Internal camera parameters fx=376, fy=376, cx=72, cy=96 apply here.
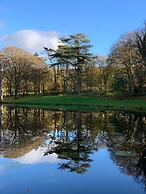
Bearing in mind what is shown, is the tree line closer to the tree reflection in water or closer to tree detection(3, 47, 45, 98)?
tree detection(3, 47, 45, 98)

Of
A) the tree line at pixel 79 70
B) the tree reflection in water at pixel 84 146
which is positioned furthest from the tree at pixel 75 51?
the tree reflection in water at pixel 84 146

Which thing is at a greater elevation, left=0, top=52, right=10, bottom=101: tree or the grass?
left=0, top=52, right=10, bottom=101: tree

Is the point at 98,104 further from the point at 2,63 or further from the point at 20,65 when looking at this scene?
the point at 20,65

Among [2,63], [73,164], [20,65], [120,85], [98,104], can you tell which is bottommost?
[73,164]

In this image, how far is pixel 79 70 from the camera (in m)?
87.1

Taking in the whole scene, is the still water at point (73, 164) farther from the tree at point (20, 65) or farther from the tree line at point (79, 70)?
the tree at point (20, 65)

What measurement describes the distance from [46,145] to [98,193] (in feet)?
31.6

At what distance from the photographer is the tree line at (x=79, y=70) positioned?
7450cm

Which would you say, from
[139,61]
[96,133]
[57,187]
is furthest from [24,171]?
[139,61]

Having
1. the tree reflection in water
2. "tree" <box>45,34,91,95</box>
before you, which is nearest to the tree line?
"tree" <box>45,34,91,95</box>

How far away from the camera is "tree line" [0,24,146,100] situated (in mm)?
74500

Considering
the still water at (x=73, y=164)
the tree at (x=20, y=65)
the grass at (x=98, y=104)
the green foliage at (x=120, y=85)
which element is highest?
the tree at (x=20, y=65)

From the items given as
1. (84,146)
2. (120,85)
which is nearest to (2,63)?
(120,85)

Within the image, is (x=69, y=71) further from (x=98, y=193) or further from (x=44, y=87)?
(x=98, y=193)
